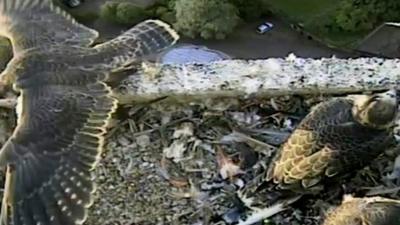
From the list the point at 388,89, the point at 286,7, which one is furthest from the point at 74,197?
the point at 286,7

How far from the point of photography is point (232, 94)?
380cm

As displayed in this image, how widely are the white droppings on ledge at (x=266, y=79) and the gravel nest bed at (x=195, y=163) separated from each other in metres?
0.04

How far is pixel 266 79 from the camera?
3.84m

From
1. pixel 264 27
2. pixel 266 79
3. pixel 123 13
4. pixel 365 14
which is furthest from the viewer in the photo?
pixel 264 27

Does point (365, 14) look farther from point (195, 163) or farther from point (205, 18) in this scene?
point (195, 163)

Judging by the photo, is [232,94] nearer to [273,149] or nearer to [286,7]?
Answer: [273,149]

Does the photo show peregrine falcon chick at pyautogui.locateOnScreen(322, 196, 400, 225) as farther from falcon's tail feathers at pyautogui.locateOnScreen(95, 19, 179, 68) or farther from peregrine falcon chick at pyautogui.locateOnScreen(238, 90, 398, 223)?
falcon's tail feathers at pyautogui.locateOnScreen(95, 19, 179, 68)

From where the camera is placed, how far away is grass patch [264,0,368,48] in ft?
37.0

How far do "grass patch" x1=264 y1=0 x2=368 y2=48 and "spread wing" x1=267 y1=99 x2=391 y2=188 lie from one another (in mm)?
7703

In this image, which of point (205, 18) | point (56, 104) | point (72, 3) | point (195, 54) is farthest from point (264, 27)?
point (56, 104)

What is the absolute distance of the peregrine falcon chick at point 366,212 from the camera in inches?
123

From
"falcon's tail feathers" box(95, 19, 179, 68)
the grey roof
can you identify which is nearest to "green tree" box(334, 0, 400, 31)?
the grey roof

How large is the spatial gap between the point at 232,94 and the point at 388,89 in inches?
21.2

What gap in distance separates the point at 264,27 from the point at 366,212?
8.56 meters
